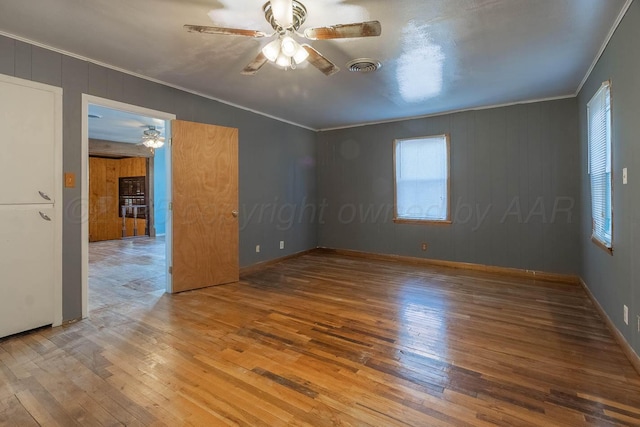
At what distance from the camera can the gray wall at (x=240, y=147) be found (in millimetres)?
2826

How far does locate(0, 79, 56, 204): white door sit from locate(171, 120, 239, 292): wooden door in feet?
3.82

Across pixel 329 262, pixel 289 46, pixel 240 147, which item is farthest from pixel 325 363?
pixel 240 147

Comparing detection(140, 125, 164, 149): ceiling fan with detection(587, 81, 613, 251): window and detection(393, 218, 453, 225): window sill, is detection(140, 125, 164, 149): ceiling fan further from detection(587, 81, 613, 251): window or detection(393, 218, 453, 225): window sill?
detection(587, 81, 613, 251): window

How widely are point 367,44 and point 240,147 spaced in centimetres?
260

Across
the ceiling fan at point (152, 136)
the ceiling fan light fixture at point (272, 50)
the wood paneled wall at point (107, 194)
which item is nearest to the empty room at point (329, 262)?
the ceiling fan light fixture at point (272, 50)

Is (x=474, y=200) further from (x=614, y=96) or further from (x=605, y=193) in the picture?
(x=614, y=96)

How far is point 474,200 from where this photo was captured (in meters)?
4.96

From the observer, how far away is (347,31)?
78.2 inches

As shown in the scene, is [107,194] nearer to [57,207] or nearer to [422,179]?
[57,207]

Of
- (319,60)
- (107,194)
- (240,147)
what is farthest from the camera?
(107,194)

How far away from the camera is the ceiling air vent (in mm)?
3055

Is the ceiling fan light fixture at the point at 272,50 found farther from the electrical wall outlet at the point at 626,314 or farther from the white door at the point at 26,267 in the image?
the electrical wall outlet at the point at 626,314

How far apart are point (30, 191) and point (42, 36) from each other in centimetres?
125

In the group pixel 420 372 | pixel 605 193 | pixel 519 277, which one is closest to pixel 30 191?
pixel 420 372
